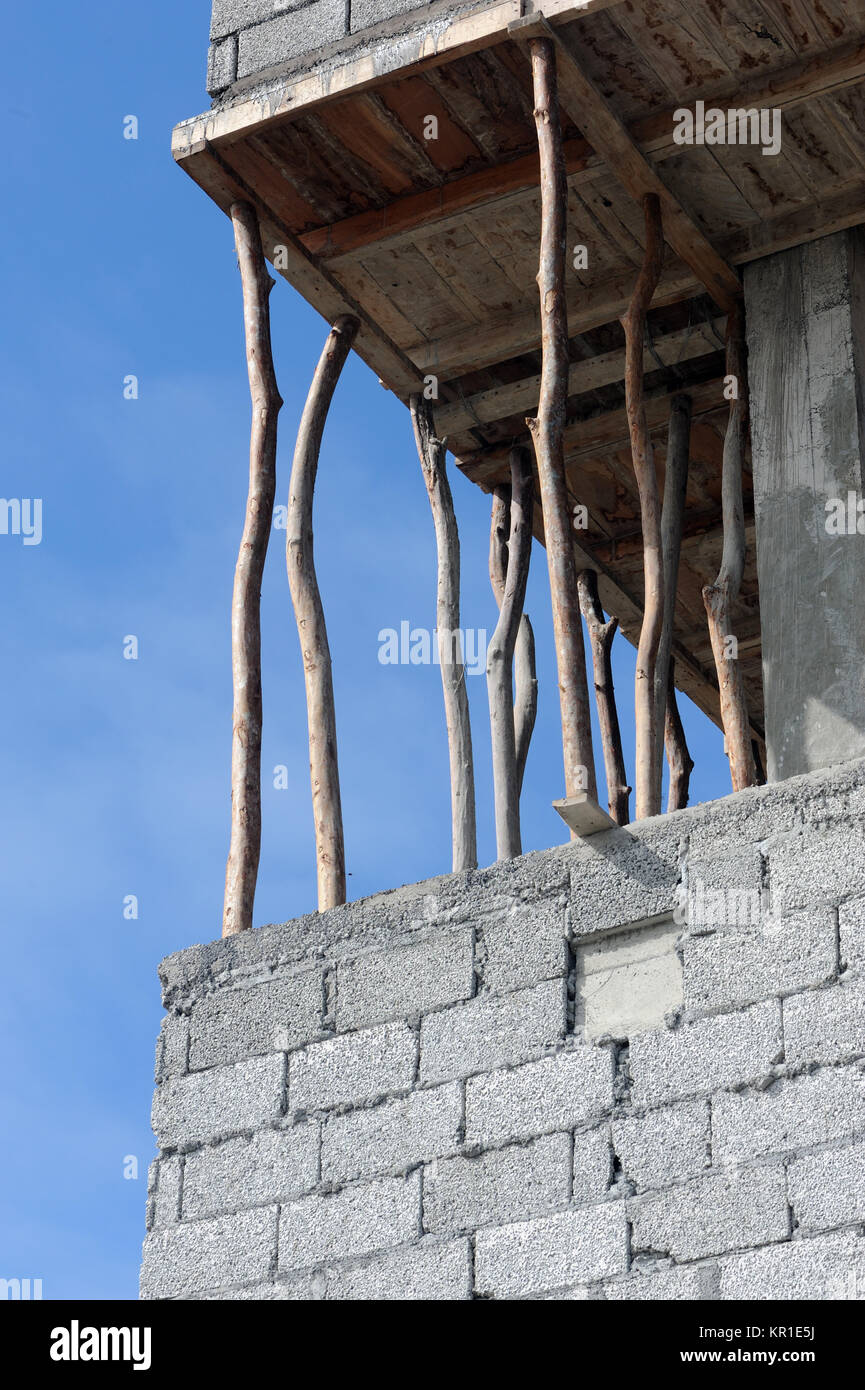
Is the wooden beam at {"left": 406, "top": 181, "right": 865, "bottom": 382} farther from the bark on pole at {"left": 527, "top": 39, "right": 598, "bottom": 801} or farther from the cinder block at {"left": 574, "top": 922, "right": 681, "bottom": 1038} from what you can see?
the cinder block at {"left": 574, "top": 922, "right": 681, "bottom": 1038}

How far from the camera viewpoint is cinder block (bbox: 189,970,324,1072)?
7.42 m

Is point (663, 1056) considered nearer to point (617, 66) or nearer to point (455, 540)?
point (455, 540)

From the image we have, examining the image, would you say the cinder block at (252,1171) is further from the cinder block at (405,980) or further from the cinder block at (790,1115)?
the cinder block at (790,1115)

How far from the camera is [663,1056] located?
6625 mm

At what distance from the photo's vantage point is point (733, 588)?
8297 millimetres

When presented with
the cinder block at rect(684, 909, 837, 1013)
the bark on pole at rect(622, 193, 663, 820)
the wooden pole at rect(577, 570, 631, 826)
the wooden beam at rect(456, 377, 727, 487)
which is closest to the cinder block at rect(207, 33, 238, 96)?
the bark on pole at rect(622, 193, 663, 820)

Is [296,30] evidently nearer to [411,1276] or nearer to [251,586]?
[251,586]

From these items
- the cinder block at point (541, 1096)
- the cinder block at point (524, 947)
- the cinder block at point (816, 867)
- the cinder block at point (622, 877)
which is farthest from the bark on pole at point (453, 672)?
the cinder block at point (816, 867)

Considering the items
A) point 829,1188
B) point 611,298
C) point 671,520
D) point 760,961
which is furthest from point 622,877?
point 611,298

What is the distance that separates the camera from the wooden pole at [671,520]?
8.03 meters

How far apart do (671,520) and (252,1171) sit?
352cm

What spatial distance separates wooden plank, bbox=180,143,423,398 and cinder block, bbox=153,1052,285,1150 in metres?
3.50

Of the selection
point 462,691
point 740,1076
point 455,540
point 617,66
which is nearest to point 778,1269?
point 740,1076

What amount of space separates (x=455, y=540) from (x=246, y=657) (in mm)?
1147
